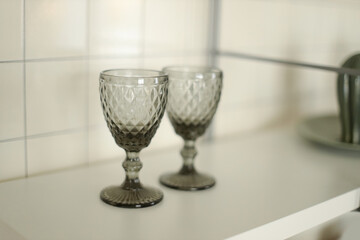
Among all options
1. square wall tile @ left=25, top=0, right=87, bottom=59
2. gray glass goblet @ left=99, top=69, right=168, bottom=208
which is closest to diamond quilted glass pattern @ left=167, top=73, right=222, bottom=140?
gray glass goblet @ left=99, top=69, right=168, bottom=208

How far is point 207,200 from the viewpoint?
901 mm

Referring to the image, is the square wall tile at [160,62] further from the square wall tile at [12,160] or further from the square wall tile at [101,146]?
the square wall tile at [12,160]

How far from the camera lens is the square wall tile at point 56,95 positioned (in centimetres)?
97

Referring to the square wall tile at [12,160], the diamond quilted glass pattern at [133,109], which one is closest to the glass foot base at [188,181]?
the diamond quilted glass pattern at [133,109]

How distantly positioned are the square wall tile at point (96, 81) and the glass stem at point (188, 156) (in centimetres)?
21

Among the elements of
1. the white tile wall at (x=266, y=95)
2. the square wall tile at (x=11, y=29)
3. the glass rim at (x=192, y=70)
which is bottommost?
the white tile wall at (x=266, y=95)

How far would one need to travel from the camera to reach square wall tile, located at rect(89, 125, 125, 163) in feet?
3.61

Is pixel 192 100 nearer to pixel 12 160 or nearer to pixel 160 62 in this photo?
pixel 160 62

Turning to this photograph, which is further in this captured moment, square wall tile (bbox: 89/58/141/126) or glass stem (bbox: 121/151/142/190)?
square wall tile (bbox: 89/58/141/126)

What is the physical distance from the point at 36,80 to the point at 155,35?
1.00 feet

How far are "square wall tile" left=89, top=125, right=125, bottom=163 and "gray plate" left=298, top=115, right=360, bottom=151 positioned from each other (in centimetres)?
48

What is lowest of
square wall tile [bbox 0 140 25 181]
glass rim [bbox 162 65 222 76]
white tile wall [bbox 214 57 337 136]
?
square wall tile [bbox 0 140 25 181]

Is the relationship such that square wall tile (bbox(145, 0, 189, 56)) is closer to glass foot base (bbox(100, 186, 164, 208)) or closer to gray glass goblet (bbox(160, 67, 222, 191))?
gray glass goblet (bbox(160, 67, 222, 191))

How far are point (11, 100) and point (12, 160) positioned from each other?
4.6 inches
